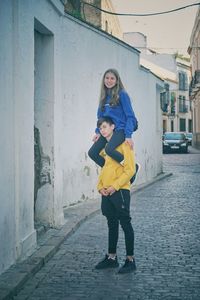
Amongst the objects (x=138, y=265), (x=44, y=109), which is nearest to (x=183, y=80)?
(x=44, y=109)

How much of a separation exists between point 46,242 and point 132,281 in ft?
5.91

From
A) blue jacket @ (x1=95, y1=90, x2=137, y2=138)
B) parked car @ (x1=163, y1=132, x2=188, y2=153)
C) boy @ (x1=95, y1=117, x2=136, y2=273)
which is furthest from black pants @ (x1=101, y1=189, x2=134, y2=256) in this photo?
parked car @ (x1=163, y1=132, x2=188, y2=153)

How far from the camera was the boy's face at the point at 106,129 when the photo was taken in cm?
580

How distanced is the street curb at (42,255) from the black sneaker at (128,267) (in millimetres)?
889

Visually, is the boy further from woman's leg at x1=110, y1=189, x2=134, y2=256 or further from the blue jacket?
the blue jacket

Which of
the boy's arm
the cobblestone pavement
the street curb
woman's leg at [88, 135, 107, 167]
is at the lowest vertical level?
the cobblestone pavement

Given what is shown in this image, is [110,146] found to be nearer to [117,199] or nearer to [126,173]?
[126,173]

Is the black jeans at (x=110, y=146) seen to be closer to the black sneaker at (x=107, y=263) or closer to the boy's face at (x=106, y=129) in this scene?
the boy's face at (x=106, y=129)

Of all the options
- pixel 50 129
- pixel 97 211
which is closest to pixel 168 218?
pixel 97 211

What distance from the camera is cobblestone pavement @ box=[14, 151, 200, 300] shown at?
4.87 meters

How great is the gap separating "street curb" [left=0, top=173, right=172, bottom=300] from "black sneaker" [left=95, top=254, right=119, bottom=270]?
2.08 feet

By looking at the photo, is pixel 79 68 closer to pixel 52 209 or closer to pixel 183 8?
pixel 52 209

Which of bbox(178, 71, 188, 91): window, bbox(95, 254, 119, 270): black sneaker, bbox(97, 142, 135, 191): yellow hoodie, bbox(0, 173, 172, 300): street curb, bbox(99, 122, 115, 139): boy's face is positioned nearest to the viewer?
bbox(0, 173, 172, 300): street curb

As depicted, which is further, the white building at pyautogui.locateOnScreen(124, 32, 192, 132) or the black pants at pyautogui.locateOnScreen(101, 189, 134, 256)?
the white building at pyautogui.locateOnScreen(124, 32, 192, 132)
